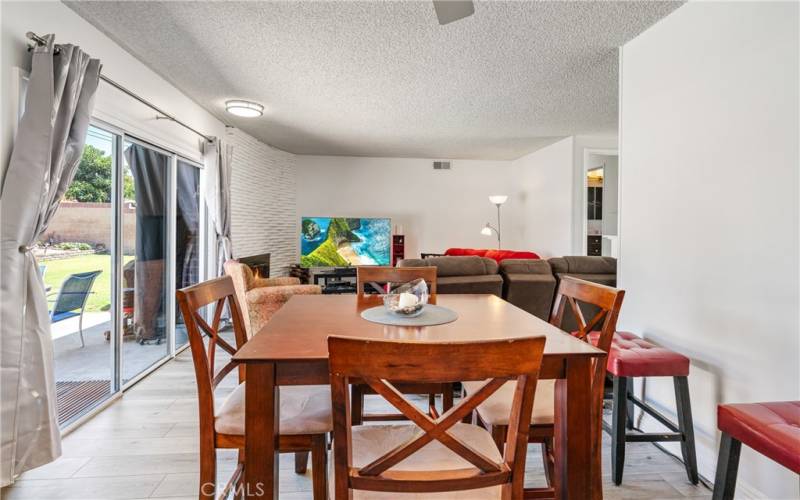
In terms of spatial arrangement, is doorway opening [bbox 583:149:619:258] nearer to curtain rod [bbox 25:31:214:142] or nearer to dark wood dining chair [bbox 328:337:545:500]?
curtain rod [bbox 25:31:214:142]

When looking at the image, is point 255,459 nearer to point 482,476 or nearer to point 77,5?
point 482,476

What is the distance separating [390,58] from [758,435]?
2757 mm

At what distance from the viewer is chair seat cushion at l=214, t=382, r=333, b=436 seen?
Result: 1.26 metres

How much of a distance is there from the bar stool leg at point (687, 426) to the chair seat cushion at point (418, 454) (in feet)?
3.93

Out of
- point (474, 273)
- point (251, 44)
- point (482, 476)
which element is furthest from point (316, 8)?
point (482, 476)

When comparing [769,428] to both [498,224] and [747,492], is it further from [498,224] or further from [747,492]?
[498,224]

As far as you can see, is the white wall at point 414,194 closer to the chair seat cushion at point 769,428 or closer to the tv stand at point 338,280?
the tv stand at point 338,280

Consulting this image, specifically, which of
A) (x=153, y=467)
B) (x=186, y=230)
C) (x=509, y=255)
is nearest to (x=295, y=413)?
(x=153, y=467)

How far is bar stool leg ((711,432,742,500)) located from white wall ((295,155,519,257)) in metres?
5.43

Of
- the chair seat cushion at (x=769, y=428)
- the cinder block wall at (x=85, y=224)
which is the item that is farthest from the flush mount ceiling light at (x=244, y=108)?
the chair seat cushion at (x=769, y=428)

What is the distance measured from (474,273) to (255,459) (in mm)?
2145

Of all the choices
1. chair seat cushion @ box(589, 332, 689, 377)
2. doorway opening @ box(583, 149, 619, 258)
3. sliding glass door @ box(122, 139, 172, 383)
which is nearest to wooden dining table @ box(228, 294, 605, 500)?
chair seat cushion @ box(589, 332, 689, 377)

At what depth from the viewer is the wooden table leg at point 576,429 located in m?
1.14

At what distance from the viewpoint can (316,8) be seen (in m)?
2.13
